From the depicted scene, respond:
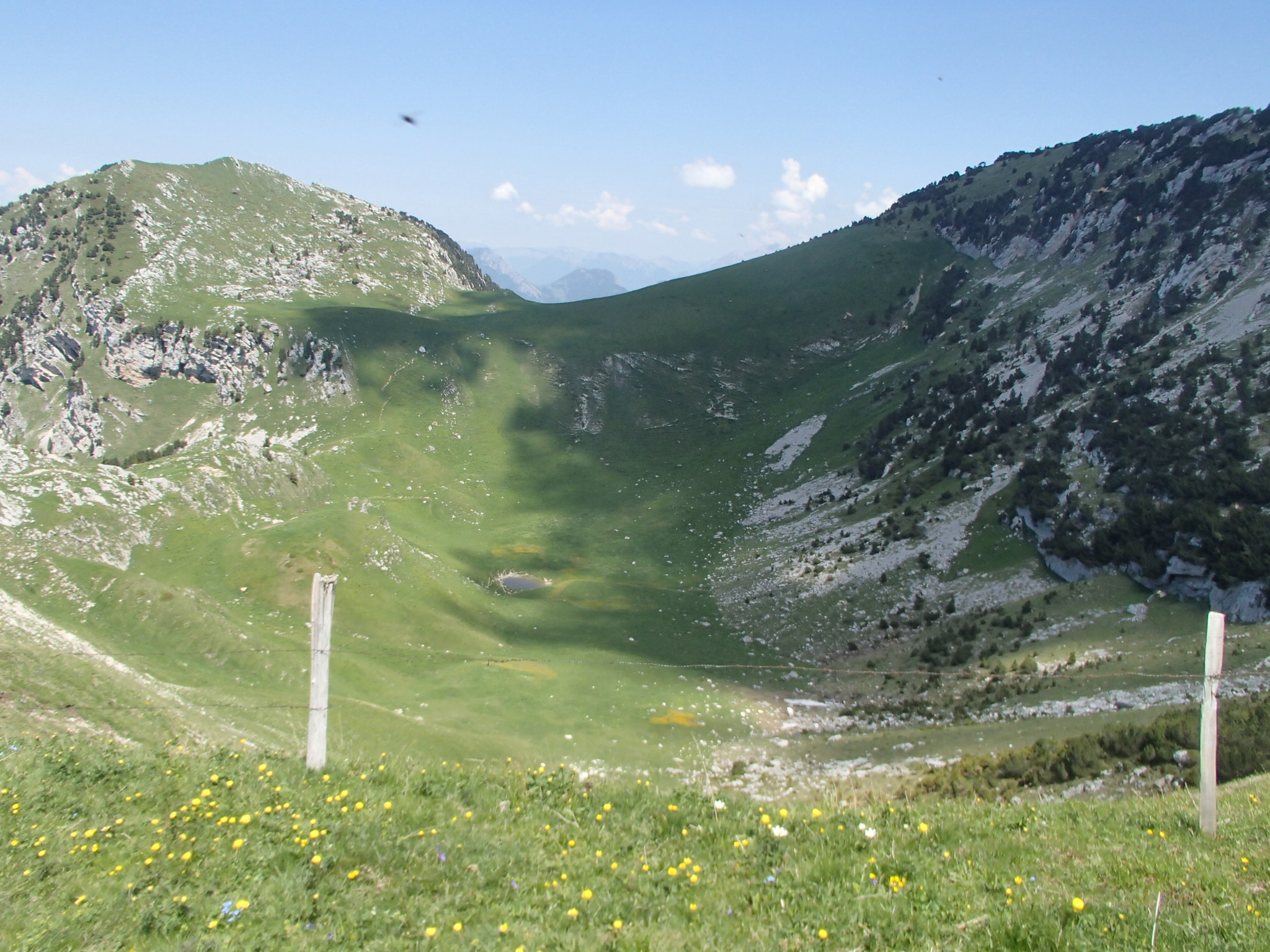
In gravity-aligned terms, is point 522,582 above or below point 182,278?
below

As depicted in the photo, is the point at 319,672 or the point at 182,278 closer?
the point at 319,672

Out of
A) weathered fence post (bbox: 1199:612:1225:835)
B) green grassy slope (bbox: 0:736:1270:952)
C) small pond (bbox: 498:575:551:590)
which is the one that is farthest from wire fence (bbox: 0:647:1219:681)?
green grassy slope (bbox: 0:736:1270:952)

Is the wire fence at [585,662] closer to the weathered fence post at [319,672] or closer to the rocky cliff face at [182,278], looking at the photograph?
the weathered fence post at [319,672]

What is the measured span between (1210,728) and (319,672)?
501 inches

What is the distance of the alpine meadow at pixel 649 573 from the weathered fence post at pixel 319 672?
1.33 feet

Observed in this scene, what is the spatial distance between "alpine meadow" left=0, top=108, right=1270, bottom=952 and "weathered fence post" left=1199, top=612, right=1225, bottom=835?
40 cm

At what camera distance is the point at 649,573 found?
194ft

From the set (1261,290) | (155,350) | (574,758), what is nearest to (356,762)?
(574,758)

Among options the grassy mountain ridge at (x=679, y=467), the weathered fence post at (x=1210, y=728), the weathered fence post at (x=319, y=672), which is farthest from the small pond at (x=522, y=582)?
the weathered fence post at (x=1210, y=728)

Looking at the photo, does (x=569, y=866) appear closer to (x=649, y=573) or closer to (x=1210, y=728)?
(x=1210, y=728)

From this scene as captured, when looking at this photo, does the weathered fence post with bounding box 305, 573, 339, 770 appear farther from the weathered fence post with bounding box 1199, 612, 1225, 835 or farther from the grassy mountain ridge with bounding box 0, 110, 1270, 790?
the weathered fence post with bounding box 1199, 612, 1225, 835

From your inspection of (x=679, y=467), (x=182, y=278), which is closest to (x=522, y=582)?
(x=679, y=467)

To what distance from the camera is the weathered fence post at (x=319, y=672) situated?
36.2 feet

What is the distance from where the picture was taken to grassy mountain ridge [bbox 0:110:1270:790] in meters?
33.3
